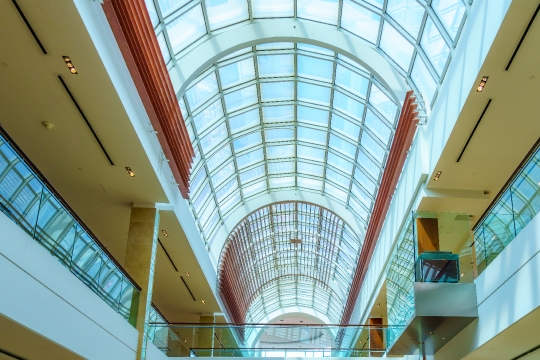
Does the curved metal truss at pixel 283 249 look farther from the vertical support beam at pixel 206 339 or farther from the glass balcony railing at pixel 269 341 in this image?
the vertical support beam at pixel 206 339

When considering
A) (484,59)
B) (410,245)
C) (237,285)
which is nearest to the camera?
(484,59)

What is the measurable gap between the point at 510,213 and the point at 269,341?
488 inches

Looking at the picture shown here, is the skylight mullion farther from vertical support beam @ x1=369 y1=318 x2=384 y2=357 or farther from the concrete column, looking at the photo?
vertical support beam @ x1=369 y1=318 x2=384 y2=357

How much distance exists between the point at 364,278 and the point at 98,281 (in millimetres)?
19369

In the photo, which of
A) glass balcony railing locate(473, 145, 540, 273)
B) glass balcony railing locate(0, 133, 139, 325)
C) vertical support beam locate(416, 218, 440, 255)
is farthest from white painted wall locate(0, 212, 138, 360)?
glass balcony railing locate(473, 145, 540, 273)

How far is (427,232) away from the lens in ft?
51.8

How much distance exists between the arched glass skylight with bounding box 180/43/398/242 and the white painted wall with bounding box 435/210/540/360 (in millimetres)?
9889

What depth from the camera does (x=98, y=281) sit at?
13953 mm

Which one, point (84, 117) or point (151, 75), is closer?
point (84, 117)

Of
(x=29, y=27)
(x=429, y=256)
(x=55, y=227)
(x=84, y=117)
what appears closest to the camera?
(x=29, y=27)

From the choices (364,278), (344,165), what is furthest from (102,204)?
(364,278)

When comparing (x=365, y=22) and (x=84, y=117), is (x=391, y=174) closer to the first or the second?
(x=365, y=22)

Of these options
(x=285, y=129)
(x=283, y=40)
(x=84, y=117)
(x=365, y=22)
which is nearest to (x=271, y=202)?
(x=285, y=129)

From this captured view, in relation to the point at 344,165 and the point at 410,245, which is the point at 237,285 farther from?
the point at 410,245
